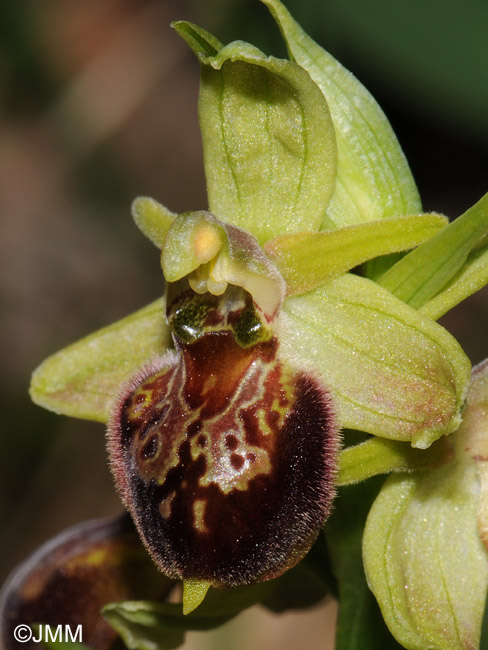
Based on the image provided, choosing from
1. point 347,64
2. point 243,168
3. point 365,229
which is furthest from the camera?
point 347,64

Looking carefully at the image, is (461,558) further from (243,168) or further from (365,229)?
(243,168)

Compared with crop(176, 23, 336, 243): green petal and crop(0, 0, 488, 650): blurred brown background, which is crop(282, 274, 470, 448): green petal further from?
crop(0, 0, 488, 650): blurred brown background

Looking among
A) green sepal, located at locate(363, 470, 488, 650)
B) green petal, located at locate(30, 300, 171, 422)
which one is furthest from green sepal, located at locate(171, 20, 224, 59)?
green sepal, located at locate(363, 470, 488, 650)

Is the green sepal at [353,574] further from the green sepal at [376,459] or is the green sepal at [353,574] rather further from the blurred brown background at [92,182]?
the blurred brown background at [92,182]

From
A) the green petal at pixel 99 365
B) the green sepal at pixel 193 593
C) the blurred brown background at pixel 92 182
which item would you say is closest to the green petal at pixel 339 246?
the green petal at pixel 99 365

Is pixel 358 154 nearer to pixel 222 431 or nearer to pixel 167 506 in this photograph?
pixel 222 431

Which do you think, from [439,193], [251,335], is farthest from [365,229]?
[439,193]
